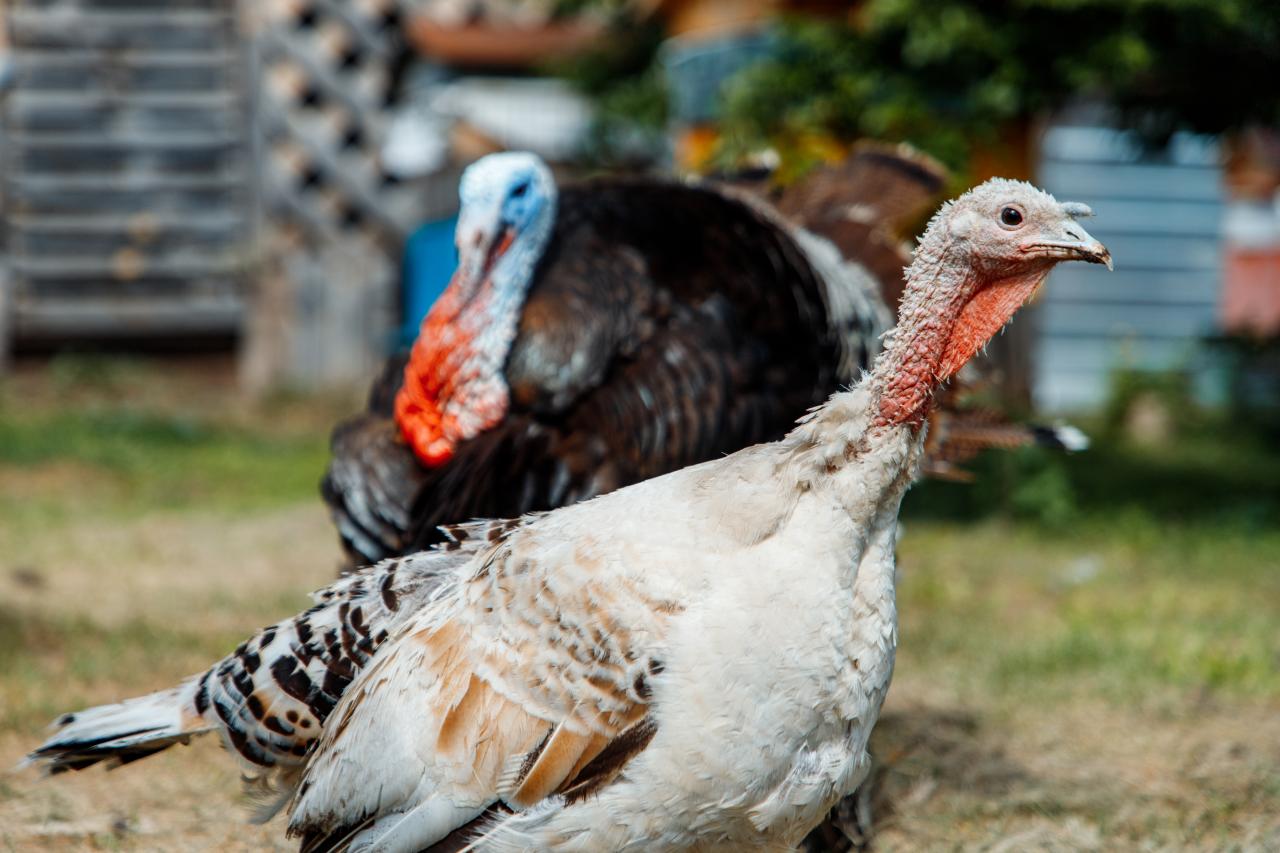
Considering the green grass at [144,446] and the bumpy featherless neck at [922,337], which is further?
the green grass at [144,446]

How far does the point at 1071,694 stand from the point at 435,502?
2288 mm

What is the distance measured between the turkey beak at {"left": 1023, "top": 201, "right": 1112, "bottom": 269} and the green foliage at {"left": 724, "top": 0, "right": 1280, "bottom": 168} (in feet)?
13.4

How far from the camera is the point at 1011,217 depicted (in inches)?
95.0

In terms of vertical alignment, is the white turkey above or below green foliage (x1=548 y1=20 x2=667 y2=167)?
below

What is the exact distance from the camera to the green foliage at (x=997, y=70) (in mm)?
6250

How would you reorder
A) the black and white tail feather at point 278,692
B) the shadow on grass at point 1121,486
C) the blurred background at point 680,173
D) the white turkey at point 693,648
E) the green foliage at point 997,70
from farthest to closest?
the shadow on grass at point 1121,486
the green foliage at point 997,70
the blurred background at point 680,173
the black and white tail feather at point 278,692
the white turkey at point 693,648

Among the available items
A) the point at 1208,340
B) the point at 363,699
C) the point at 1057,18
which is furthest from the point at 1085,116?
the point at 363,699

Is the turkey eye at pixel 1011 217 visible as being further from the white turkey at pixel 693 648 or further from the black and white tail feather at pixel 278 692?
the black and white tail feather at pixel 278 692

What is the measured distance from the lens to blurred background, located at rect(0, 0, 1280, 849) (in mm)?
4082

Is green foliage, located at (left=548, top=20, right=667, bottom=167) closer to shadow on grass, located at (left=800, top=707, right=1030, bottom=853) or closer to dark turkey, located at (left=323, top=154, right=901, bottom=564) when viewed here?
dark turkey, located at (left=323, top=154, right=901, bottom=564)

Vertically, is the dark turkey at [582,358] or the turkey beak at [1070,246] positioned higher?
the turkey beak at [1070,246]

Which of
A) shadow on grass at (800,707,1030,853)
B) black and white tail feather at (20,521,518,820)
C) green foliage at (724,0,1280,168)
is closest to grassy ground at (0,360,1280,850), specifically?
shadow on grass at (800,707,1030,853)

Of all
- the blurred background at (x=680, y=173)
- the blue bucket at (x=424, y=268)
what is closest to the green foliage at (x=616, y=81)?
the blurred background at (x=680, y=173)

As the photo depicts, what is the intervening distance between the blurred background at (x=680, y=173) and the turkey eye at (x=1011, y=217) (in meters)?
1.66
